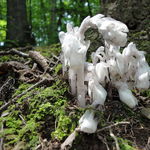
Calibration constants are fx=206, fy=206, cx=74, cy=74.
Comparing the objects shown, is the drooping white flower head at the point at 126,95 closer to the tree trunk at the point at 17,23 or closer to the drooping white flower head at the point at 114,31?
the drooping white flower head at the point at 114,31

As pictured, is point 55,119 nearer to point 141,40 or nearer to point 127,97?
point 127,97

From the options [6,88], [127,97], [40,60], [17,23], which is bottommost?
[6,88]

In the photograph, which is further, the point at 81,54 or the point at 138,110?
the point at 138,110

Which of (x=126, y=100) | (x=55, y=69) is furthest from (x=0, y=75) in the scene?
(x=126, y=100)

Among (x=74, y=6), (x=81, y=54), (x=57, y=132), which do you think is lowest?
(x=57, y=132)

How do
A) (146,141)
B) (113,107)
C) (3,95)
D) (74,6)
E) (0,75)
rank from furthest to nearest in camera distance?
(74,6), (0,75), (3,95), (113,107), (146,141)

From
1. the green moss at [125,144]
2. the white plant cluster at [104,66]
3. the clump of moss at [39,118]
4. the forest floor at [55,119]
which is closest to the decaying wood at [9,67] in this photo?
the forest floor at [55,119]

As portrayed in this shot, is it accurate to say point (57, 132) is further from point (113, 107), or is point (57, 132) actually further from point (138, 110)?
point (138, 110)

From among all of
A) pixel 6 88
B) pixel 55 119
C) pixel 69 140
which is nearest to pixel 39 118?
pixel 55 119
